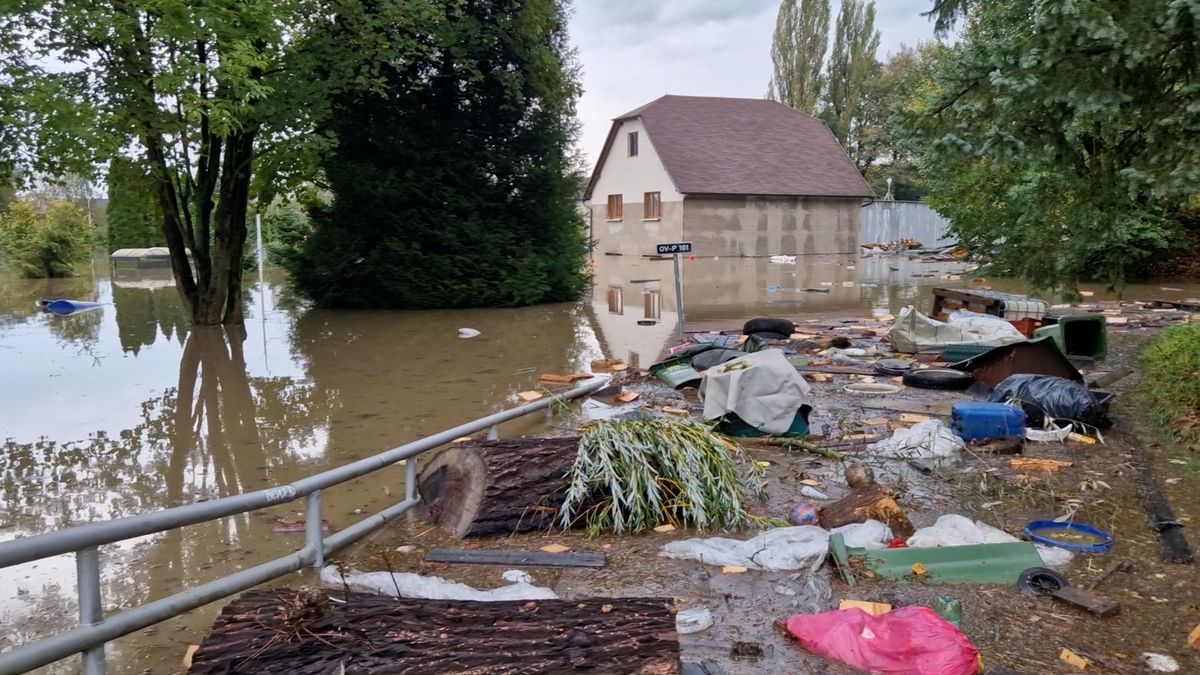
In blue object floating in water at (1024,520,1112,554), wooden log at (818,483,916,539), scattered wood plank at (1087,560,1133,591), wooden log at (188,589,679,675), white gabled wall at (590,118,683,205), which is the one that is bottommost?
scattered wood plank at (1087,560,1133,591)

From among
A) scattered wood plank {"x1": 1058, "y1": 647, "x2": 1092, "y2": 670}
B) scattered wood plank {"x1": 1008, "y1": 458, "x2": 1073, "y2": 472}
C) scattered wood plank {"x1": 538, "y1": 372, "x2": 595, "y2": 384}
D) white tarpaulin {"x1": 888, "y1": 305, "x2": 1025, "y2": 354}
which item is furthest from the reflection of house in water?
scattered wood plank {"x1": 1058, "y1": 647, "x2": 1092, "y2": 670}

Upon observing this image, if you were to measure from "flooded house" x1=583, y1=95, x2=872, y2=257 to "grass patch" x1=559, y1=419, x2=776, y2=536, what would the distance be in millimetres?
29549

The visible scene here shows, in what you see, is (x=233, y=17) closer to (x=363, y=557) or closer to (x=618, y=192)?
(x=363, y=557)

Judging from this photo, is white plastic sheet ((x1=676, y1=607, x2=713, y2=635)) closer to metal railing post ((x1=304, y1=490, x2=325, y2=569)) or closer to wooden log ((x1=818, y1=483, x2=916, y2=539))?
wooden log ((x1=818, y1=483, x2=916, y2=539))

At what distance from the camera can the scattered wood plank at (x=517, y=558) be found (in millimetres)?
4600

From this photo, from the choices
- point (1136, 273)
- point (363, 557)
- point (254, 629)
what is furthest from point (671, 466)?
point (1136, 273)

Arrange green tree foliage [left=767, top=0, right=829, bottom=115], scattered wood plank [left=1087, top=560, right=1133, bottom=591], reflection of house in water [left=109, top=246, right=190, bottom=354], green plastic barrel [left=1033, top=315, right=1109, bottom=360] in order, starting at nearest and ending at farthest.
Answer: scattered wood plank [left=1087, top=560, right=1133, bottom=591] → green plastic barrel [left=1033, top=315, right=1109, bottom=360] → reflection of house in water [left=109, top=246, right=190, bottom=354] → green tree foliage [left=767, top=0, right=829, bottom=115]

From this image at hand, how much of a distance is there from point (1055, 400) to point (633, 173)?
105ft

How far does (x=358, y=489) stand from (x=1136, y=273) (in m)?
22.4

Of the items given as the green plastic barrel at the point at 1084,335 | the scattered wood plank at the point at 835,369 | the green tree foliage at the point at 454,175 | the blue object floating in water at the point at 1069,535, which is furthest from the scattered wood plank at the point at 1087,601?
the green tree foliage at the point at 454,175

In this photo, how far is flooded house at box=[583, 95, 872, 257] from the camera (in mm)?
35281

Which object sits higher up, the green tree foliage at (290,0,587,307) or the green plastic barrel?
the green tree foliage at (290,0,587,307)

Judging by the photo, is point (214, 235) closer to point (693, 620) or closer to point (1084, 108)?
point (693, 620)

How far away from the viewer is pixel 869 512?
4.90 meters
